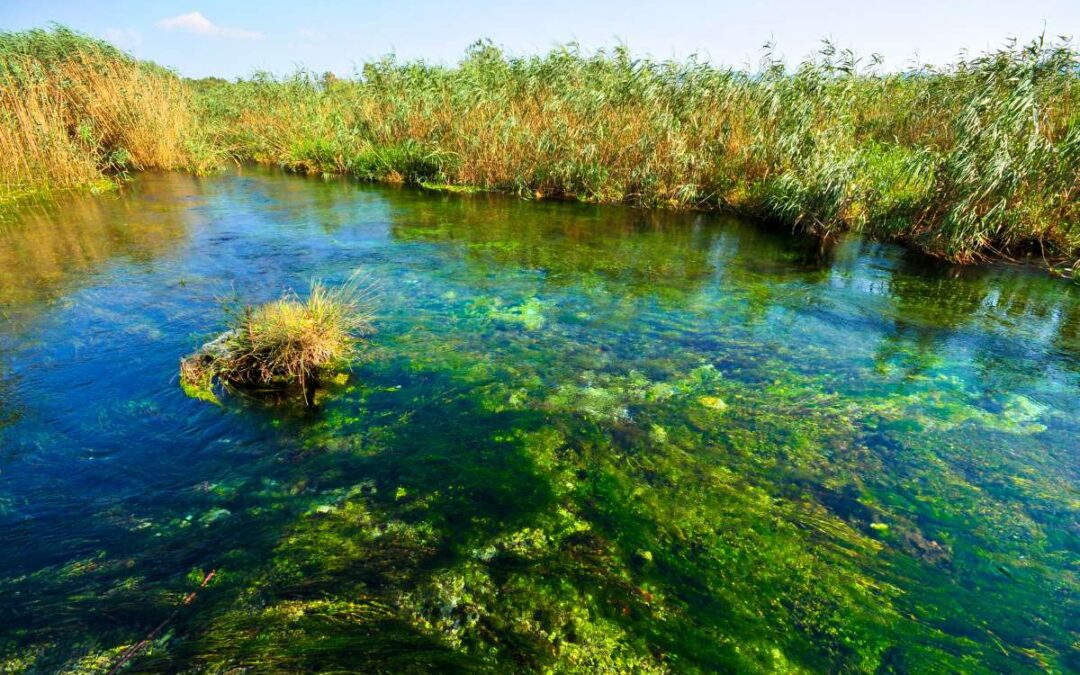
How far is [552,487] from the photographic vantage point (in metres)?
2.79

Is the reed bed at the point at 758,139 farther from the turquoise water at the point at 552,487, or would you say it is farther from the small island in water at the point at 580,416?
the turquoise water at the point at 552,487

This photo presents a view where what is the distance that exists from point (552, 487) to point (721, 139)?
7.81 metres

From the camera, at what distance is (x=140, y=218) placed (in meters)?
7.90

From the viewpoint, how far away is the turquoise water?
2006 mm

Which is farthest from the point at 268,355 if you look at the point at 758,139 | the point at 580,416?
the point at 758,139

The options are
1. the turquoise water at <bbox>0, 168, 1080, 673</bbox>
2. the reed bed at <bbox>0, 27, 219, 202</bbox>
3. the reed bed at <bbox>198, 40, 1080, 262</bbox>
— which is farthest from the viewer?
the reed bed at <bbox>0, 27, 219, 202</bbox>

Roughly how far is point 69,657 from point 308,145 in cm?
1318

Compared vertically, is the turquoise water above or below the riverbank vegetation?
below

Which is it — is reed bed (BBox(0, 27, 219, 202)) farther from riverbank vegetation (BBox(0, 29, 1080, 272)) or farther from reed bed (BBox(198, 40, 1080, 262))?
reed bed (BBox(198, 40, 1080, 262))

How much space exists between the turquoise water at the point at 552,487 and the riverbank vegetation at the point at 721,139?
1928mm

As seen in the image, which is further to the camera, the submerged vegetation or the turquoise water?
the submerged vegetation

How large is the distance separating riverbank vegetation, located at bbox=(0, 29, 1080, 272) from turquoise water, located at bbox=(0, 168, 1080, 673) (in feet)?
6.33

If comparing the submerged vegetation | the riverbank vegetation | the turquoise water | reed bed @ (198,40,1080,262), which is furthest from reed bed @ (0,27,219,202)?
the submerged vegetation

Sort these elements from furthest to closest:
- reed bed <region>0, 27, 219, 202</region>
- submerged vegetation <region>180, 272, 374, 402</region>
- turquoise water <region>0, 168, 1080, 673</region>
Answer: reed bed <region>0, 27, 219, 202</region> < submerged vegetation <region>180, 272, 374, 402</region> < turquoise water <region>0, 168, 1080, 673</region>
